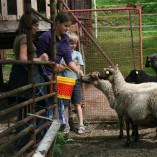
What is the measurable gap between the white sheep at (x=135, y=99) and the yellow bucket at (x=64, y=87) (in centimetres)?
89

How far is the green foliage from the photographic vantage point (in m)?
5.72

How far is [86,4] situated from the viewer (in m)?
18.6

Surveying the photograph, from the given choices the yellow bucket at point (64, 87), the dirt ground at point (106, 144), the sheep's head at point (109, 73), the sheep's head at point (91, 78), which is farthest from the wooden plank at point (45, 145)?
the sheep's head at point (91, 78)

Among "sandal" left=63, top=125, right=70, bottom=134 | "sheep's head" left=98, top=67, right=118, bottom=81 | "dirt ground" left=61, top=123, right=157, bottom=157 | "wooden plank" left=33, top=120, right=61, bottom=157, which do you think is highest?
"sheep's head" left=98, top=67, right=118, bottom=81

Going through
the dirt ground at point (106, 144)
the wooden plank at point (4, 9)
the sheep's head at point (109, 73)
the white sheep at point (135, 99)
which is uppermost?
the wooden plank at point (4, 9)

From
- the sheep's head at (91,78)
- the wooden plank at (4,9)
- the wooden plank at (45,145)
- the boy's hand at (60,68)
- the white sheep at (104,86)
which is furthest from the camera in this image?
the wooden plank at (4,9)

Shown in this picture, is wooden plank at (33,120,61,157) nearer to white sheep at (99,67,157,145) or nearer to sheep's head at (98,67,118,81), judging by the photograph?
white sheep at (99,67,157,145)

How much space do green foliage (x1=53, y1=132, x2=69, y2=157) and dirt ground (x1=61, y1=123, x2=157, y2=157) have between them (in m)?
0.10

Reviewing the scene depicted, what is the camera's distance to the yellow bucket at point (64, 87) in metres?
6.05

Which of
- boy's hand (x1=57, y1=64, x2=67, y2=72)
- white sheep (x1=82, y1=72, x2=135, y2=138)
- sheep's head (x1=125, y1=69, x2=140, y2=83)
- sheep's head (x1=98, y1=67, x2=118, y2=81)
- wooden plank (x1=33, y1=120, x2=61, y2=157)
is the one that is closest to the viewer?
wooden plank (x1=33, y1=120, x2=61, y2=157)

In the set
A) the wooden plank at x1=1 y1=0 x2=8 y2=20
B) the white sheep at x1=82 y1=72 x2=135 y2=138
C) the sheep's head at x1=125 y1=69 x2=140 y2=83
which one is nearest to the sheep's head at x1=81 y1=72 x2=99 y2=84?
the white sheep at x1=82 y1=72 x2=135 y2=138

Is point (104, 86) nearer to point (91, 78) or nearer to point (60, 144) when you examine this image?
point (91, 78)

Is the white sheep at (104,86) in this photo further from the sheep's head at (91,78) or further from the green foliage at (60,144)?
the green foliage at (60,144)

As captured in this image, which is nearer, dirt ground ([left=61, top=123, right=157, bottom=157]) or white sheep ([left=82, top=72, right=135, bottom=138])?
dirt ground ([left=61, top=123, right=157, bottom=157])
